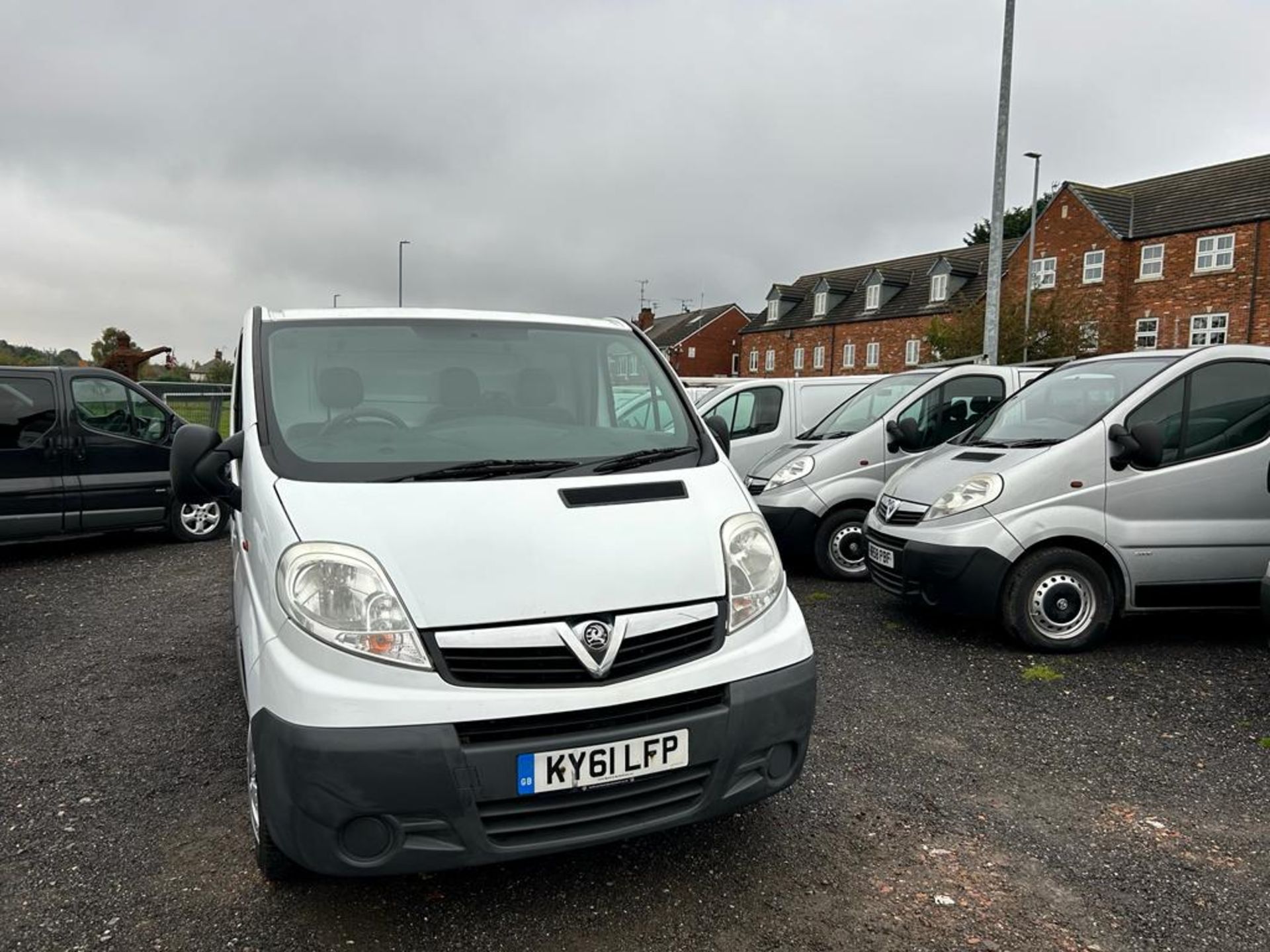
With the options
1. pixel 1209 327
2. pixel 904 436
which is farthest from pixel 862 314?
pixel 904 436

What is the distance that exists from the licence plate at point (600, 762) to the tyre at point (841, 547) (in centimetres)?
520

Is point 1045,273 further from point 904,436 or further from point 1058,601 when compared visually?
point 1058,601

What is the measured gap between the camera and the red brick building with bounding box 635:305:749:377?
209 ft

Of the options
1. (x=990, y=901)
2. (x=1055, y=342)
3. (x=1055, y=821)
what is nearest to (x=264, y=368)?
(x=990, y=901)

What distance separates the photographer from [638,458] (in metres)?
3.20

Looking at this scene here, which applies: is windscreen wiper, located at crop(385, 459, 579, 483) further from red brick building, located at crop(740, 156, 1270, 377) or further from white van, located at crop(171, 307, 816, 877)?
red brick building, located at crop(740, 156, 1270, 377)

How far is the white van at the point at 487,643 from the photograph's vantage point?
2294mm

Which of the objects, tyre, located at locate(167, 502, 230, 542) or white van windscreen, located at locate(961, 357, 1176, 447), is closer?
white van windscreen, located at locate(961, 357, 1176, 447)

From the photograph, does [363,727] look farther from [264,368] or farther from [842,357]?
[842,357]

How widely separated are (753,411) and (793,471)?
2353mm

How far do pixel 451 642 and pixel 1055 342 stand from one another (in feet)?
93.4

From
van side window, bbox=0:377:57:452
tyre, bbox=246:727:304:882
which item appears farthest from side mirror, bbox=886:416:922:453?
van side window, bbox=0:377:57:452

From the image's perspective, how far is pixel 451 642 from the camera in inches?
92.7

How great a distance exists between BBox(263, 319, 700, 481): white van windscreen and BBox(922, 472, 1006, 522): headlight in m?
2.54
